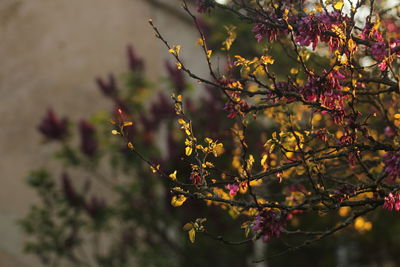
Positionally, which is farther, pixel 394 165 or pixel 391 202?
pixel 391 202

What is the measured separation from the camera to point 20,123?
9.47 meters

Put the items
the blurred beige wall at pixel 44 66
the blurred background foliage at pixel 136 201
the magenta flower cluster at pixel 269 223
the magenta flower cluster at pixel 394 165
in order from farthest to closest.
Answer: the blurred beige wall at pixel 44 66, the blurred background foliage at pixel 136 201, the magenta flower cluster at pixel 269 223, the magenta flower cluster at pixel 394 165

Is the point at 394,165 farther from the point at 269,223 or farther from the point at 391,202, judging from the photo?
the point at 269,223

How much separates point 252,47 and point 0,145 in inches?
212

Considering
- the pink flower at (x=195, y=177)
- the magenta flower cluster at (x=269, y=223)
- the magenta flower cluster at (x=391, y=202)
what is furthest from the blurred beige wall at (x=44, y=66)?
the magenta flower cluster at (x=391, y=202)

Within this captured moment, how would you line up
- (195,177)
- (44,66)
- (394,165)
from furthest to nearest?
(44,66) → (195,177) → (394,165)

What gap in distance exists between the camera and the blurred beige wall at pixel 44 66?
9.05m

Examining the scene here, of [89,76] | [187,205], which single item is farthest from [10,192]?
[187,205]

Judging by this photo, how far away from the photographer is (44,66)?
10016 mm

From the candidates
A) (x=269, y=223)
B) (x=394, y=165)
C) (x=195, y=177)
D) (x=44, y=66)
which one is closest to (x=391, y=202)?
(x=394, y=165)

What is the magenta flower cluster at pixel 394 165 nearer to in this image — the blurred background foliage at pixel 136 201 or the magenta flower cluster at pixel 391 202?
the magenta flower cluster at pixel 391 202

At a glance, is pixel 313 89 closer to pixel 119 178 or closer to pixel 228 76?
pixel 228 76

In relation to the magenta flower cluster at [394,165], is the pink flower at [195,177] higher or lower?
higher

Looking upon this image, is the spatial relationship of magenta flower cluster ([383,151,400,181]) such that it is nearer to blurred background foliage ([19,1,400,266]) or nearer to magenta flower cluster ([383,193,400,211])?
magenta flower cluster ([383,193,400,211])
